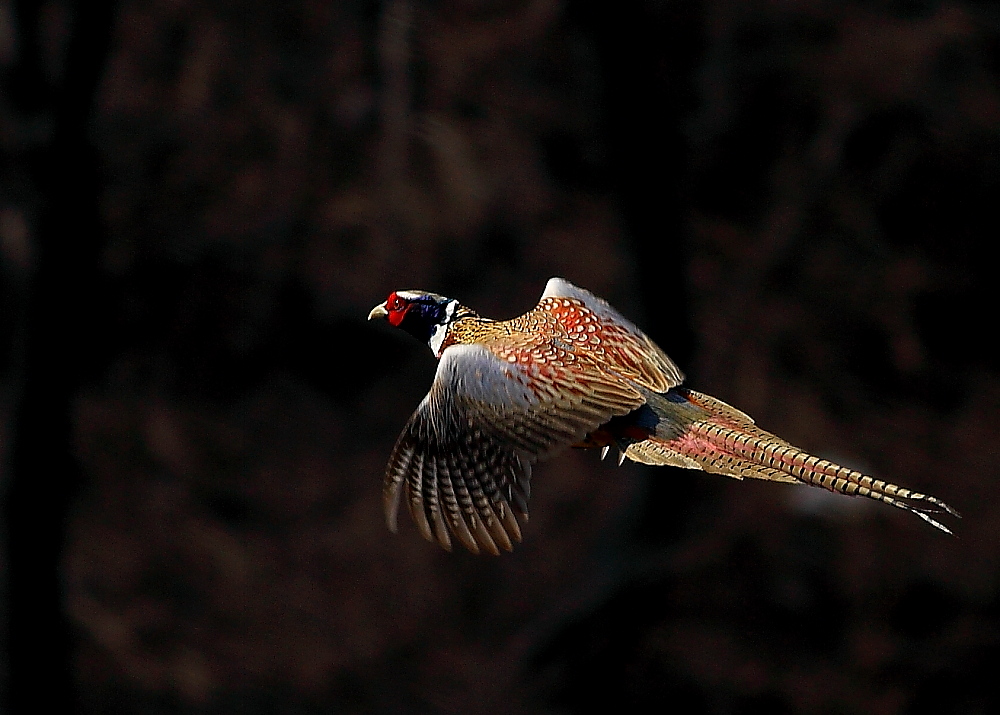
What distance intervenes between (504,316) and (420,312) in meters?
7.67

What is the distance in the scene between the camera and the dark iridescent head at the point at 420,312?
9.17 feet

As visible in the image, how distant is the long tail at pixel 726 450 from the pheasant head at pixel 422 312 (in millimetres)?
440

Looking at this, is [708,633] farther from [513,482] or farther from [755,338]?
[513,482]

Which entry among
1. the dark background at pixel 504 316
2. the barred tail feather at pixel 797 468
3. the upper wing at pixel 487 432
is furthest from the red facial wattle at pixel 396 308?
the dark background at pixel 504 316

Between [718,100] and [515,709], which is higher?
[718,100]

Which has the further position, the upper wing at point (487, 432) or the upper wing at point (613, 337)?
the upper wing at point (613, 337)

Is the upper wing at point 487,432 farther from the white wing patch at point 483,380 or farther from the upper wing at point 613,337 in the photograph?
the upper wing at point 613,337

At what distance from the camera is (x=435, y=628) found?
10.4 m

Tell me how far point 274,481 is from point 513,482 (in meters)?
8.74

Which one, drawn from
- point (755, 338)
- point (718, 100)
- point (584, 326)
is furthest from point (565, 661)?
point (584, 326)

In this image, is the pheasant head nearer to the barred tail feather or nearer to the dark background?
the barred tail feather

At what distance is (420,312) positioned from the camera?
282 centimetres

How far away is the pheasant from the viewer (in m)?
2.48

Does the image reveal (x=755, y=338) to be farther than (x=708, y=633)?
Yes
